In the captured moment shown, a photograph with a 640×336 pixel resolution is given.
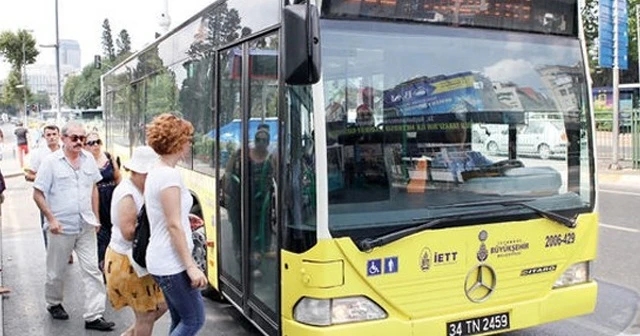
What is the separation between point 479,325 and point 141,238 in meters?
2.14

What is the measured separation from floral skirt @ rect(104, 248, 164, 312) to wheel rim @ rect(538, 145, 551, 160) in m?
2.65

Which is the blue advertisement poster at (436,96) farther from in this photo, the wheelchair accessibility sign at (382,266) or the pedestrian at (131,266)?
the pedestrian at (131,266)

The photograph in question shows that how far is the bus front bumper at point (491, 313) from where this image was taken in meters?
3.62

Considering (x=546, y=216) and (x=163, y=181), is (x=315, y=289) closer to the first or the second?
(x=163, y=181)

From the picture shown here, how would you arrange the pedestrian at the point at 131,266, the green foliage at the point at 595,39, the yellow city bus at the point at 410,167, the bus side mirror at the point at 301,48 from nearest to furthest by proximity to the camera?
1. the bus side mirror at the point at 301,48
2. the yellow city bus at the point at 410,167
3. the pedestrian at the point at 131,266
4. the green foliage at the point at 595,39

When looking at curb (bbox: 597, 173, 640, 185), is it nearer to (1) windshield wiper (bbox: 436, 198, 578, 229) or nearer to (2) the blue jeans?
(1) windshield wiper (bbox: 436, 198, 578, 229)

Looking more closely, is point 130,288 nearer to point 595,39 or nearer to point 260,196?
point 260,196

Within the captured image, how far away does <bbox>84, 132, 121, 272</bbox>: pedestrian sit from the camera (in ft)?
19.1

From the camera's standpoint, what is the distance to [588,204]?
4340mm

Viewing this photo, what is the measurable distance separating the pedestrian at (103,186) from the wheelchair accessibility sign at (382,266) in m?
3.12

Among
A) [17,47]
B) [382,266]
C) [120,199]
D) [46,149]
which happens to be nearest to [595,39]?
[46,149]

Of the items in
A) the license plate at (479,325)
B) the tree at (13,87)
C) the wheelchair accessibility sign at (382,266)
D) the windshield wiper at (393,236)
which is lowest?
the license plate at (479,325)

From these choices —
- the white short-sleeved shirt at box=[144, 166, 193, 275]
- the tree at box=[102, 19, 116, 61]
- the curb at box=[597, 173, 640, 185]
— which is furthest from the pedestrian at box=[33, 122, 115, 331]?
the tree at box=[102, 19, 116, 61]

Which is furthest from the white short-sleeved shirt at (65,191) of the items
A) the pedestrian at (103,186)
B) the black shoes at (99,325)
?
the black shoes at (99,325)
